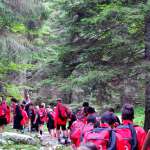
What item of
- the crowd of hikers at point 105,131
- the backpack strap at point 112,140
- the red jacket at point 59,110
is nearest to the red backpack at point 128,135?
the crowd of hikers at point 105,131

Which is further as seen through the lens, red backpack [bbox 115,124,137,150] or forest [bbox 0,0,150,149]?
forest [bbox 0,0,150,149]

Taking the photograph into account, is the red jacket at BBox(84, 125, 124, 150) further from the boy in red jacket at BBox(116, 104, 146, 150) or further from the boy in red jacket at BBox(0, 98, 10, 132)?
the boy in red jacket at BBox(0, 98, 10, 132)

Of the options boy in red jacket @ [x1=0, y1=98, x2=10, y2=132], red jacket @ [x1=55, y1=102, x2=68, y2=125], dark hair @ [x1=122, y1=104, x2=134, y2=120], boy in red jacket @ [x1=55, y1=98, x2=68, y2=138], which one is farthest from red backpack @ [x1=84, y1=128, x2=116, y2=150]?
boy in red jacket @ [x1=0, y1=98, x2=10, y2=132]

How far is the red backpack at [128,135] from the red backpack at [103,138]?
213mm

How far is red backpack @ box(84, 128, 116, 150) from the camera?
5.59 metres

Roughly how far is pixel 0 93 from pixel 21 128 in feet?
6.53

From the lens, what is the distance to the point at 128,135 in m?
5.87

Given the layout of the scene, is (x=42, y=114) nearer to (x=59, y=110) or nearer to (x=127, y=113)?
(x=59, y=110)

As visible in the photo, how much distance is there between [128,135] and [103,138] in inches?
18.6

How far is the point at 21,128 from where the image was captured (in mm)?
18625

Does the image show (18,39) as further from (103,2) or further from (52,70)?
(103,2)

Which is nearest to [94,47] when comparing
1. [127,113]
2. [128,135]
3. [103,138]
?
[127,113]

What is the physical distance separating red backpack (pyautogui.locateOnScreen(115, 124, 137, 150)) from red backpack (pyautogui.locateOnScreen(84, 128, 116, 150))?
213mm

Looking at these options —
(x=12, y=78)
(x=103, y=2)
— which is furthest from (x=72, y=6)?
(x=12, y=78)
